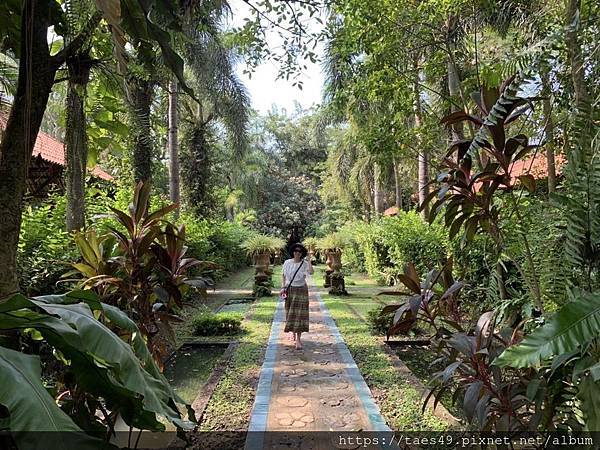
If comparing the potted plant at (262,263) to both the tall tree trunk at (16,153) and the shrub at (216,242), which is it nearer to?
the shrub at (216,242)

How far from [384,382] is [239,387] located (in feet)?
4.90

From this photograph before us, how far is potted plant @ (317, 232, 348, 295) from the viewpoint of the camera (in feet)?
41.7

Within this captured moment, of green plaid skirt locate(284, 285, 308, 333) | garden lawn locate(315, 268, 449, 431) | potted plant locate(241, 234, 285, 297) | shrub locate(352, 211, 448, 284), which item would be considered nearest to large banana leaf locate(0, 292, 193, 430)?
garden lawn locate(315, 268, 449, 431)

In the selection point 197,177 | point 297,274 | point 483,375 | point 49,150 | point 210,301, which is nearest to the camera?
point 483,375

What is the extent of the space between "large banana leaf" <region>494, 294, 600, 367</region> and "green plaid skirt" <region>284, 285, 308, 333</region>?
189 inches

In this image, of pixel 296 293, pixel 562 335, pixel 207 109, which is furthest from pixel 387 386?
pixel 207 109

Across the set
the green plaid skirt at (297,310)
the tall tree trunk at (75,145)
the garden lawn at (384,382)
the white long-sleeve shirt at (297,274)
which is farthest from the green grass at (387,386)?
the tall tree trunk at (75,145)

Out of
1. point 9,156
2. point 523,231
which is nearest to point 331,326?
point 523,231

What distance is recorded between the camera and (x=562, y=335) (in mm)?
1778

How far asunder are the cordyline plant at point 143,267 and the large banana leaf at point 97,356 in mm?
2054

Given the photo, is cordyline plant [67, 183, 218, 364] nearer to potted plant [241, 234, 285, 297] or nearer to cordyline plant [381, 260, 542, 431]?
cordyline plant [381, 260, 542, 431]

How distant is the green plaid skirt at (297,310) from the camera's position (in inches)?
256

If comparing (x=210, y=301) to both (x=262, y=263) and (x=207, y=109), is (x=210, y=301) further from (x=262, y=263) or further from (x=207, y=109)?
(x=207, y=109)

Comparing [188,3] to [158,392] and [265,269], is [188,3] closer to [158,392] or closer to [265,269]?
[158,392]
